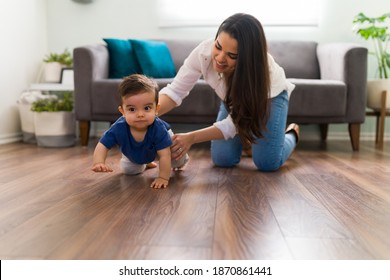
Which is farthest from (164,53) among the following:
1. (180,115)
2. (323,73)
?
(323,73)

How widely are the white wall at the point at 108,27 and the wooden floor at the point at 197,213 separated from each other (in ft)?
5.25

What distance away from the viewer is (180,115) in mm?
2713

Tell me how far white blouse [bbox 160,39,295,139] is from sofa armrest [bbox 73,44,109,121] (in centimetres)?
103

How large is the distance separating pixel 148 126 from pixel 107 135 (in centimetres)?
16

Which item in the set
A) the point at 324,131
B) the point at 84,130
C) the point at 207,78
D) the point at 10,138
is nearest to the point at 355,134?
the point at 324,131

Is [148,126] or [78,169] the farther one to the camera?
[78,169]

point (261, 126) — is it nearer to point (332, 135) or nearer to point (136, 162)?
point (136, 162)

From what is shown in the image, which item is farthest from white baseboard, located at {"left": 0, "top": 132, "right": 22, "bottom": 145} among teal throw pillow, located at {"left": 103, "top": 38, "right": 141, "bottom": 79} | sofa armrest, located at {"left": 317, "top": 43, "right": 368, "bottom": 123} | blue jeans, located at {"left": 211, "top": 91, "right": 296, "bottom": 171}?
sofa armrest, located at {"left": 317, "top": 43, "right": 368, "bottom": 123}

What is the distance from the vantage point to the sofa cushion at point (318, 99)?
2662 mm

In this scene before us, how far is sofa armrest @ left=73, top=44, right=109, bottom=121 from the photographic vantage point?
106 inches

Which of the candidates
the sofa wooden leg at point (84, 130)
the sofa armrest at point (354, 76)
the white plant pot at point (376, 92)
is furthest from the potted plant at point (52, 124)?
the white plant pot at point (376, 92)

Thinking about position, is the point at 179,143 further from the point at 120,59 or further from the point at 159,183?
the point at 120,59

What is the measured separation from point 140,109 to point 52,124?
→ 1.55 metres

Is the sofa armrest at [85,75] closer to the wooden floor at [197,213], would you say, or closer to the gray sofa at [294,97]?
the gray sofa at [294,97]
